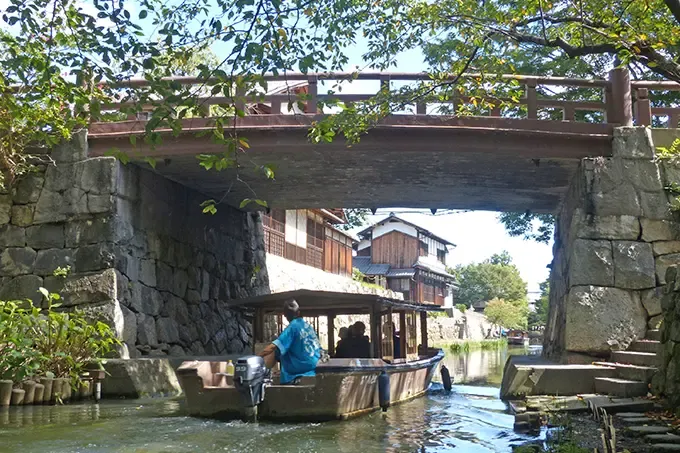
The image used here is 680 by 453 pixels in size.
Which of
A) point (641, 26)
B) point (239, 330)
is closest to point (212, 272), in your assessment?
point (239, 330)

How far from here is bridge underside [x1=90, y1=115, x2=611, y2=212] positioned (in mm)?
11383

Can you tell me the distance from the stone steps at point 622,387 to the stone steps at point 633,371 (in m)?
0.12

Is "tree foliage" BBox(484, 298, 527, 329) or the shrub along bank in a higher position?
"tree foliage" BBox(484, 298, 527, 329)

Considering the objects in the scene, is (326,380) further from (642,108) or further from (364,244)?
(364,244)

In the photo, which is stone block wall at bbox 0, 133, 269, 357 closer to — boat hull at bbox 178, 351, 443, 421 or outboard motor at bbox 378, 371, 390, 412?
boat hull at bbox 178, 351, 443, 421

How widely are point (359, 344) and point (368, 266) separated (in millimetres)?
34168

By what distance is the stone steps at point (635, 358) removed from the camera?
9.43 metres

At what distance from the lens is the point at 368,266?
1818 inches

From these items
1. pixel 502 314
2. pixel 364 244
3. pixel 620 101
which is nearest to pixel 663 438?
pixel 620 101

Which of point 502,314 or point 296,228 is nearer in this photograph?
point 296,228

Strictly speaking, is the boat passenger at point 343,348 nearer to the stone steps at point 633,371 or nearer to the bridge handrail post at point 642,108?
the stone steps at point 633,371

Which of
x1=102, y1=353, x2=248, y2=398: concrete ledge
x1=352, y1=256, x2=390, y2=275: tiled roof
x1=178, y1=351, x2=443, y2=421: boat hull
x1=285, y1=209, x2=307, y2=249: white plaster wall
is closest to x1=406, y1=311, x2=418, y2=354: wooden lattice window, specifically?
x1=178, y1=351, x2=443, y2=421: boat hull

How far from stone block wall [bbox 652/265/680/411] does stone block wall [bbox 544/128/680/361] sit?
6.81 ft

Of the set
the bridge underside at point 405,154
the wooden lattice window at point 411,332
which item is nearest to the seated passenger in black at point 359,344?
the wooden lattice window at point 411,332
